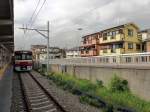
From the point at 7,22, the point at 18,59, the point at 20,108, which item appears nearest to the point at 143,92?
the point at 20,108

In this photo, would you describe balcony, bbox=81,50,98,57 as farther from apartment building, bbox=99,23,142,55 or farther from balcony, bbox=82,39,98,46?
apartment building, bbox=99,23,142,55

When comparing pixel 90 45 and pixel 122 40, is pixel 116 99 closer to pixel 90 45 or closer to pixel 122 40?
pixel 122 40

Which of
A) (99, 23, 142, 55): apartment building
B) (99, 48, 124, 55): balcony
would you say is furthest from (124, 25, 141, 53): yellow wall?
(99, 48, 124, 55): balcony

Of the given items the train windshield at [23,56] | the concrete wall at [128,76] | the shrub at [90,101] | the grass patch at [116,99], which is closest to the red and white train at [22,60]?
the train windshield at [23,56]

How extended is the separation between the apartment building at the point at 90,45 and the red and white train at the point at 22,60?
19.4 m

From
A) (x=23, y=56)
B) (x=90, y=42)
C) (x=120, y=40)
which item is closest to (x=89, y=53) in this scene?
(x=90, y=42)

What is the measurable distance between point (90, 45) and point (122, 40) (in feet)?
48.8

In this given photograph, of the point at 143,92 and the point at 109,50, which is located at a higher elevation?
the point at 109,50

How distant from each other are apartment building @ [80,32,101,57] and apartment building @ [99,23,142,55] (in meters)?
4.95

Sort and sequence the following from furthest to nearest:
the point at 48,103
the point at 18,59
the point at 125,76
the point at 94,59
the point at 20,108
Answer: the point at 18,59 → the point at 94,59 → the point at 125,76 → the point at 48,103 → the point at 20,108

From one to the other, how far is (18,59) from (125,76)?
2652 cm

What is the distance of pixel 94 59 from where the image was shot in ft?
84.1

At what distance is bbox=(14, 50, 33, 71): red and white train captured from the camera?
39.6 metres

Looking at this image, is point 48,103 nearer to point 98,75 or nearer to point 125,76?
point 125,76
